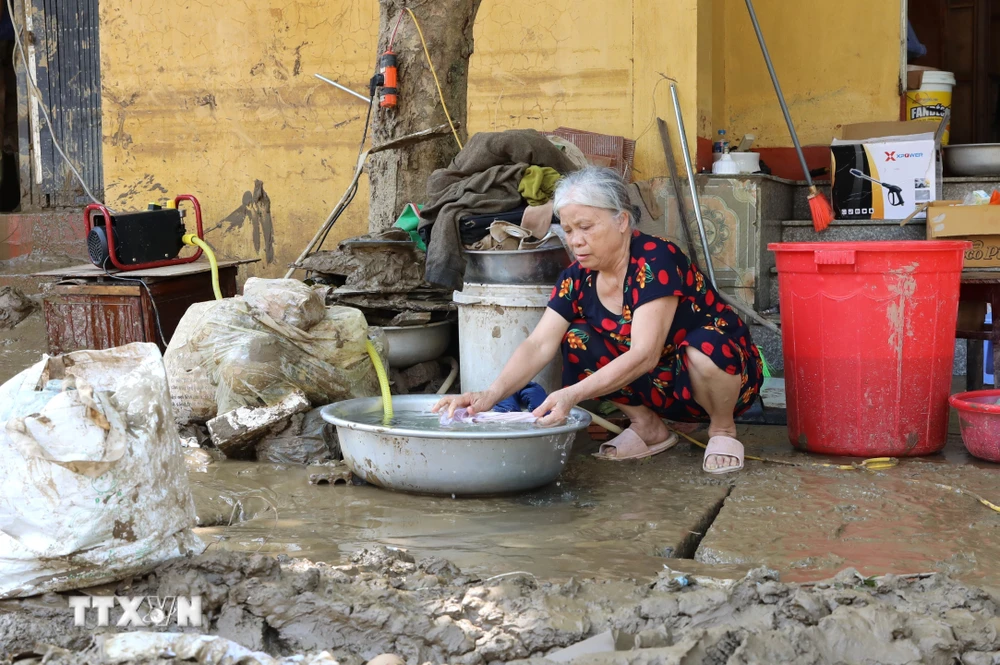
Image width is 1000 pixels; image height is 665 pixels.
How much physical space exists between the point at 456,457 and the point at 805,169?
385 centimetres

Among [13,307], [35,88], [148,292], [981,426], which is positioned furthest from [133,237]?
[35,88]

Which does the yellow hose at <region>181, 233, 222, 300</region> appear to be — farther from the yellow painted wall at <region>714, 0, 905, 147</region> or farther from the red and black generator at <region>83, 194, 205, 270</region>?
the yellow painted wall at <region>714, 0, 905, 147</region>

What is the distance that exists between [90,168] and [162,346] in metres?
4.49

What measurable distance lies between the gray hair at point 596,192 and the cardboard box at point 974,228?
225 centimetres

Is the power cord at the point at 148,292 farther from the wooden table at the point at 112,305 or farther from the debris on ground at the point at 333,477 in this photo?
the debris on ground at the point at 333,477

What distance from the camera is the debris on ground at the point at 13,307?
6.64m

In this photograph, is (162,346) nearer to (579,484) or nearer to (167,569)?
(579,484)

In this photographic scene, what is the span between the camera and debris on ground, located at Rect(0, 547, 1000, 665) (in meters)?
1.92

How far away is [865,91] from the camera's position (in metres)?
6.21

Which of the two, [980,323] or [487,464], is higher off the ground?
[980,323]

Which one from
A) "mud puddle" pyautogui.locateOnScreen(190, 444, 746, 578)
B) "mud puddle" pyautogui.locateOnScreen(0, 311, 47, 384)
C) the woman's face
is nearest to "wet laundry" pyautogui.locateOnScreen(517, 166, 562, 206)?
the woman's face

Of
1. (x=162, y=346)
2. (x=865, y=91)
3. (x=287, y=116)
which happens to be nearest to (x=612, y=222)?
(x=162, y=346)

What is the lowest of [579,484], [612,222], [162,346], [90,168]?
[579,484]

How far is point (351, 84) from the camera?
22.6 ft
